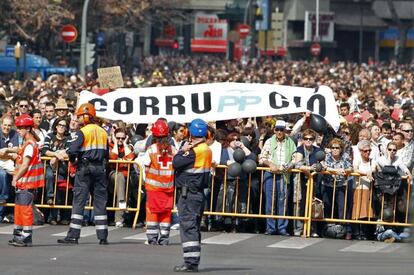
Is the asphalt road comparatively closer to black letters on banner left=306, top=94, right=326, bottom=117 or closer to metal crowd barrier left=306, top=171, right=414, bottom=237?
metal crowd barrier left=306, top=171, right=414, bottom=237

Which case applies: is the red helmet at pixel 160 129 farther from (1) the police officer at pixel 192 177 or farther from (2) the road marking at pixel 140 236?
(2) the road marking at pixel 140 236

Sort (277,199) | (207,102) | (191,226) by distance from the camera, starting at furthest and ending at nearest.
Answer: (207,102) < (277,199) < (191,226)

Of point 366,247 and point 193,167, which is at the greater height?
point 193,167

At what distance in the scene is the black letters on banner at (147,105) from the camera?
21609mm

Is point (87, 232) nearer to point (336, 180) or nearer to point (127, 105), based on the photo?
point (127, 105)

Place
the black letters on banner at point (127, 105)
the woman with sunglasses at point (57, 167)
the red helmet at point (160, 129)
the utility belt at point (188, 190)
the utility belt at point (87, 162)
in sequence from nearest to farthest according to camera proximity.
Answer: the utility belt at point (188, 190)
the red helmet at point (160, 129)
the utility belt at point (87, 162)
the woman with sunglasses at point (57, 167)
the black letters on banner at point (127, 105)

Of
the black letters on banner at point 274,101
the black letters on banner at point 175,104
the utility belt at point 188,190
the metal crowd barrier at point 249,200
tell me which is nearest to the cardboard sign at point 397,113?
the black letters on banner at point 274,101

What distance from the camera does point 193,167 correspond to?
16.0m

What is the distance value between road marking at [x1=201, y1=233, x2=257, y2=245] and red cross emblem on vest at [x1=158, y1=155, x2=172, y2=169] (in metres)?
1.54

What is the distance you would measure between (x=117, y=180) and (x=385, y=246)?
3633 millimetres

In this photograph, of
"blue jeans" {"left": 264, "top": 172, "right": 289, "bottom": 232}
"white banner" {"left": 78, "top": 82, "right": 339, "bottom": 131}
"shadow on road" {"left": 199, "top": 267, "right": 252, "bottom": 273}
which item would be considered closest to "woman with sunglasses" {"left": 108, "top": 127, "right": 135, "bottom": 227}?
"white banner" {"left": 78, "top": 82, "right": 339, "bottom": 131}

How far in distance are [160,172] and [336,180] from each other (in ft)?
10.0

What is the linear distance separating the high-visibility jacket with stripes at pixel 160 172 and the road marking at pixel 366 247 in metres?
2.30

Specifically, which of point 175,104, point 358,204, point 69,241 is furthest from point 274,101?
point 69,241
